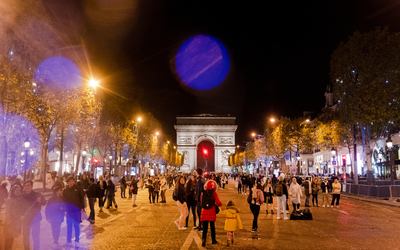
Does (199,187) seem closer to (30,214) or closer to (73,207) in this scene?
(73,207)

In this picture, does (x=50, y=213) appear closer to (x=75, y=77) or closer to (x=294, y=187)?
(x=294, y=187)

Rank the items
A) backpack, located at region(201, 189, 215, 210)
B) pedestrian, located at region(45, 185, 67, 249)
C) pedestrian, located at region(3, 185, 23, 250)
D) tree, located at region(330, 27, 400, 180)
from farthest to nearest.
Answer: tree, located at region(330, 27, 400, 180), pedestrian, located at region(45, 185, 67, 249), backpack, located at region(201, 189, 215, 210), pedestrian, located at region(3, 185, 23, 250)

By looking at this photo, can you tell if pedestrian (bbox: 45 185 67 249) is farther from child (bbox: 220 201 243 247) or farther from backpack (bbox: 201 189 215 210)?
child (bbox: 220 201 243 247)

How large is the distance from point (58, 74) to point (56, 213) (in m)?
19.4

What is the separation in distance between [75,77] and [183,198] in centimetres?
1983

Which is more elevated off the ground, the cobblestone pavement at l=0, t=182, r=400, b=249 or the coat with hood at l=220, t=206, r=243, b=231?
the coat with hood at l=220, t=206, r=243, b=231

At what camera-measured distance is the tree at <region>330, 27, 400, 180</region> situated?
2892 centimetres

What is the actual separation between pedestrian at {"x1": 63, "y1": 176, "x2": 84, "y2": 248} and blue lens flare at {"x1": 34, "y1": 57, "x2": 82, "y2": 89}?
16.9m

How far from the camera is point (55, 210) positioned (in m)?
9.90

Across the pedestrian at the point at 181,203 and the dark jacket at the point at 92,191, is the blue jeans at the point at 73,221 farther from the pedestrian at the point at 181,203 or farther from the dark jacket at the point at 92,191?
the dark jacket at the point at 92,191

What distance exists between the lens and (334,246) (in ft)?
30.7

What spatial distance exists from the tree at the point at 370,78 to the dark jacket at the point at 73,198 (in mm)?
25717

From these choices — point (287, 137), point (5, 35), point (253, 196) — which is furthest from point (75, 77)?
point (287, 137)

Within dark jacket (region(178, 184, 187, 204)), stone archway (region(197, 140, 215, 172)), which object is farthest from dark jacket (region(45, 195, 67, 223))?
stone archway (region(197, 140, 215, 172))
